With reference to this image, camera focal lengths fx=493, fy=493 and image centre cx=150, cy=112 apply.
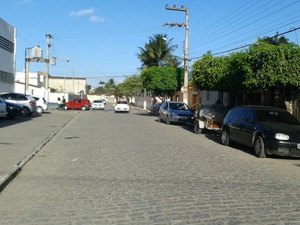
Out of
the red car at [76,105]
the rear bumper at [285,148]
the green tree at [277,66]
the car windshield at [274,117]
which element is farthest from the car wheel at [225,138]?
the red car at [76,105]

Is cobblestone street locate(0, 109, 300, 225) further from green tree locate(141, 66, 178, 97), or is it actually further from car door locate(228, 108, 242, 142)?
green tree locate(141, 66, 178, 97)

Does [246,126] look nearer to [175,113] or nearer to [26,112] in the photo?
[175,113]

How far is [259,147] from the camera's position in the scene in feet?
47.8

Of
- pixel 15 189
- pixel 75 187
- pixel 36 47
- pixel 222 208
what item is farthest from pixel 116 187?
pixel 36 47

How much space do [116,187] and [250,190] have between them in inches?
95.8

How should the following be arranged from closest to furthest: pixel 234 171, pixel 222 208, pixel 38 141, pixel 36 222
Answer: pixel 36 222 → pixel 222 208 → pixel 234 171 → pixel 38 141

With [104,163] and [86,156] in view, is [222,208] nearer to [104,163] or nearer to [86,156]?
[104,163]

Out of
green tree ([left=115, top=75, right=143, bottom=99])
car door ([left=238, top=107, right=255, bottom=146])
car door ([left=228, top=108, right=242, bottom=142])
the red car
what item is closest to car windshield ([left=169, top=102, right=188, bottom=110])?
car door ([left=228, top=108, right=242, bottom=142])

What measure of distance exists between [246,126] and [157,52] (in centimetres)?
5233

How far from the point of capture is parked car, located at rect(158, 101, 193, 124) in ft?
101

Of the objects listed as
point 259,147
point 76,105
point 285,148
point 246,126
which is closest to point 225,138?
point 246,126

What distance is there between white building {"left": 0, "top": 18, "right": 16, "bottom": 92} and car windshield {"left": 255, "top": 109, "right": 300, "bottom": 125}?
28.8m

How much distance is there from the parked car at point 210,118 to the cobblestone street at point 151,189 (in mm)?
7035

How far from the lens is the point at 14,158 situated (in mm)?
12547
